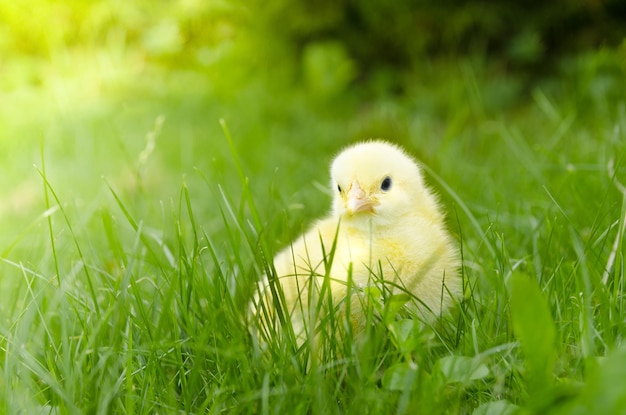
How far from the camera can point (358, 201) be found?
1664 mm

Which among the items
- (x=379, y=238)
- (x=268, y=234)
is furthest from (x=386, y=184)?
(x=268, y=234)

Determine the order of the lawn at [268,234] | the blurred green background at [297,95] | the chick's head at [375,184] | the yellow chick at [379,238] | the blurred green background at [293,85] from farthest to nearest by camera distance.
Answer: the blurred green background at [293,85], the blurred green background at [297,95], the chick's head at [375,184], the yellow chick at [379,238], the lawn at [268,234]

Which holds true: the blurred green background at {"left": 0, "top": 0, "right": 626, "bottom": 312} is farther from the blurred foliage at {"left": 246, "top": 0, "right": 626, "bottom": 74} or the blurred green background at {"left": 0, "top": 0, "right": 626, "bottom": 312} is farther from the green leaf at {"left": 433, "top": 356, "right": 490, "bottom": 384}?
the green leaf at {"left": 433, "top": 356, "right": 490, "bottom": 384}

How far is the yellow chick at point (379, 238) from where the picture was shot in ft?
5.19

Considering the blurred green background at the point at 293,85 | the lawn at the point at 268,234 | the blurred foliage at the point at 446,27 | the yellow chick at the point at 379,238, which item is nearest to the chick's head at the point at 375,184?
the yellow chick at the point at 379,238

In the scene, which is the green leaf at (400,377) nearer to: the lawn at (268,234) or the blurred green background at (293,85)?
the lawn at (268,234)

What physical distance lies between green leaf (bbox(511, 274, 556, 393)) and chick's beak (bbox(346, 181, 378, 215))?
2.03 ft

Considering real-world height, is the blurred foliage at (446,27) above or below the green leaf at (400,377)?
above

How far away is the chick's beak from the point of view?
5.41ft

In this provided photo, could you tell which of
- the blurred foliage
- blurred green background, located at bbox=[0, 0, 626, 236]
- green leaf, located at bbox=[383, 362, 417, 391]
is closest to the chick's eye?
green leaf, located at bbox=[383, 362, 417, 391]

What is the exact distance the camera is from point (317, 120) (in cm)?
504

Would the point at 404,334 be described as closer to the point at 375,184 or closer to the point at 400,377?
the point at 400,377

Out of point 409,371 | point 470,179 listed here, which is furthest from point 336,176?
point 470,179

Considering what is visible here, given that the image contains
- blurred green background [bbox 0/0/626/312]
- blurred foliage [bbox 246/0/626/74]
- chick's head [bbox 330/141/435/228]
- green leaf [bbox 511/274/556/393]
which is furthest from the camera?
Answer: blurred foliage [bbox 246/0/626/74]
